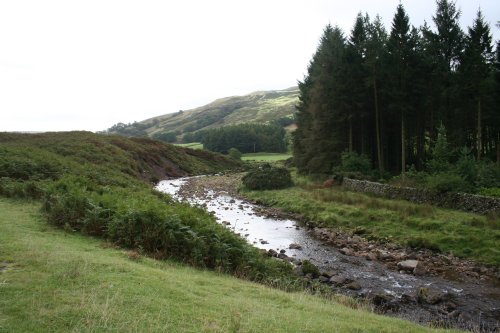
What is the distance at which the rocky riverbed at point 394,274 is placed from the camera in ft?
42.9

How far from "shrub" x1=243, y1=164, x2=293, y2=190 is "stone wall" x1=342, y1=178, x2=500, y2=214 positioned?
1098 cm

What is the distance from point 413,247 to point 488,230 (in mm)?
3986

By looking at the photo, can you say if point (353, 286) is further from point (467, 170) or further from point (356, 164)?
point (356, 164)

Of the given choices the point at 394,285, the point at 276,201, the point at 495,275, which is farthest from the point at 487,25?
the point at 394,285

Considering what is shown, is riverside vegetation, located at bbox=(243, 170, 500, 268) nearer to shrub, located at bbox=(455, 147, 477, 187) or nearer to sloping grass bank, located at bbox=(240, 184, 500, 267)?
sloping grass bank, located at bbox=(240, 184, 500, 267)

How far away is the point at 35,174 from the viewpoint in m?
24.0

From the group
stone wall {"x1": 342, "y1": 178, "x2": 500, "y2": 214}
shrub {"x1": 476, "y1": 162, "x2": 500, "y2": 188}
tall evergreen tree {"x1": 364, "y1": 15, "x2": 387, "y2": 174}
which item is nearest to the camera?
stone wall {"x1": 342, "y1": 178, "x2": 500, "y2": 214}

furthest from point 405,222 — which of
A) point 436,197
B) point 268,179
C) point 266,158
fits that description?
point 266,158

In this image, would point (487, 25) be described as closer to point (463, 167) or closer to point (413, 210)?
point (463, 167)

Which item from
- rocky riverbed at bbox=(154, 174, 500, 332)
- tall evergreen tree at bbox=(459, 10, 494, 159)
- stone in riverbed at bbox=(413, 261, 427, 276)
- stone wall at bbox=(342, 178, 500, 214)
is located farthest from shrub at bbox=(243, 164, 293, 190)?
stone in riverbed at bbox=(413, 261, 427, 276)

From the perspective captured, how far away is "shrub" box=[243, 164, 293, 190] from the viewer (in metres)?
45.6

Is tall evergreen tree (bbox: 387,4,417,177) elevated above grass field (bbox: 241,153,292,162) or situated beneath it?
elevated above

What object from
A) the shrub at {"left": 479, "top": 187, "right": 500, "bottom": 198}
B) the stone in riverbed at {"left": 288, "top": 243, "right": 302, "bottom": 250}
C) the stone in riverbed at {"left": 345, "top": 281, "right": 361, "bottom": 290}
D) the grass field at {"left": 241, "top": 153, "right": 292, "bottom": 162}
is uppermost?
the shrub at {"left": 479, "top": 187, "right": 500, "bottom": 198}

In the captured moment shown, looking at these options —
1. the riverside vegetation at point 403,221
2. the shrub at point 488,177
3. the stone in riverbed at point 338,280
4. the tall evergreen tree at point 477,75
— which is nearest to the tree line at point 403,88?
the tall evergreen tree at point 477,75
